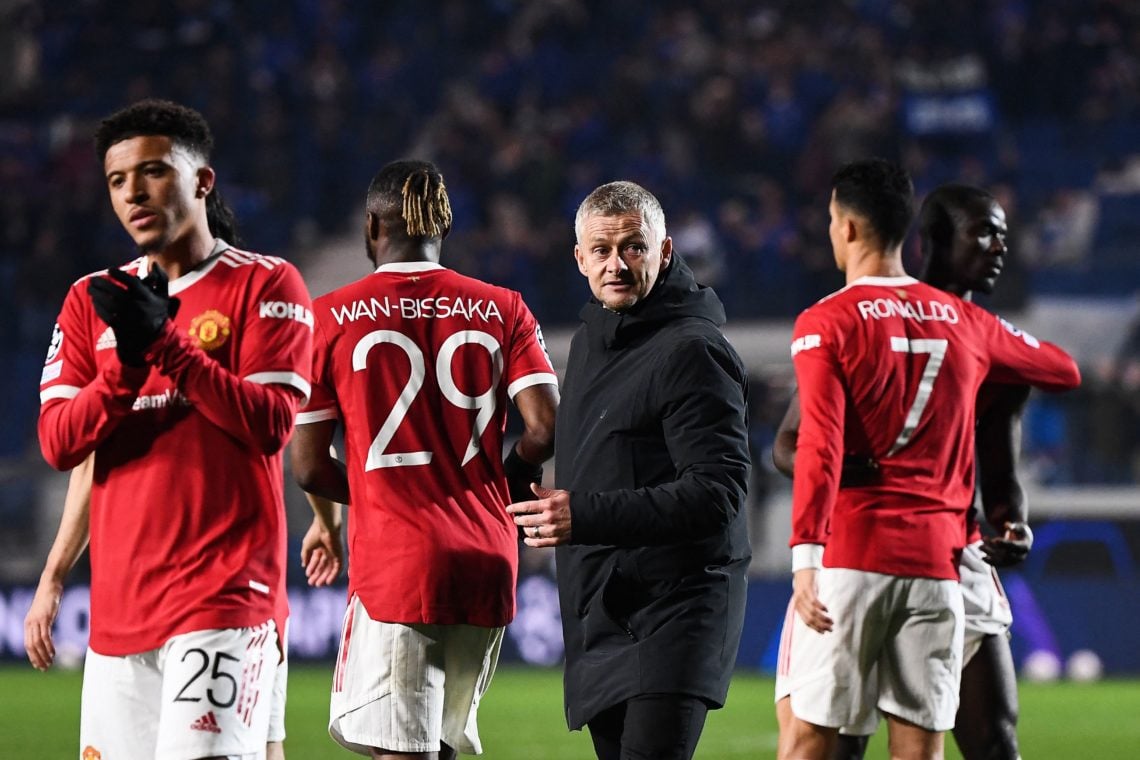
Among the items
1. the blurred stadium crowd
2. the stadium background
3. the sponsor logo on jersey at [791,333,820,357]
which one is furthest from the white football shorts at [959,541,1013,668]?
the blurred stadium crowd

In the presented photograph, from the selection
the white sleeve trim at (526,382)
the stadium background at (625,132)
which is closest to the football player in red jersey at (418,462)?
the white sleeve trim at (526,382)

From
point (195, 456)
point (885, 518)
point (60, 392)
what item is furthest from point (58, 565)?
point (885, 518)

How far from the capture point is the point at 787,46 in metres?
19.8

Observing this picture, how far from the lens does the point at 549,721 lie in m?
10.2

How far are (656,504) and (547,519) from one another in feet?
0.82

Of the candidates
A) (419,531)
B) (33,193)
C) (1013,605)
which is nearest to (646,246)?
(419,531)

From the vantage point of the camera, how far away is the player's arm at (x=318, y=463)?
430 centimetres

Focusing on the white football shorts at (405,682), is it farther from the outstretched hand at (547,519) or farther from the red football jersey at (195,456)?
the outstretched hand at (547,519)

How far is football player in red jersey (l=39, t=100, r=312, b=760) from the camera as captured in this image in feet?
11.4

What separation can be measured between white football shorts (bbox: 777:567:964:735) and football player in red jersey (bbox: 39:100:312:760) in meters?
1.68

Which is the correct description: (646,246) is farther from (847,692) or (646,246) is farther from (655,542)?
(847,692)

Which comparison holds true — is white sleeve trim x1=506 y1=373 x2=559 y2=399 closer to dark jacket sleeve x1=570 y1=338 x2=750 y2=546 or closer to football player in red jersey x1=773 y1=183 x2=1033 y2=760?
dark jacket sleeve x1=570 y1=338 x2=750 y2=546

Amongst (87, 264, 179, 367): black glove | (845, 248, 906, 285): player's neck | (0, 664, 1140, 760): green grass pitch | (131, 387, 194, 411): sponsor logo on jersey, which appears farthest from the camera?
(0, 664, 1140, 760): green grass pitch

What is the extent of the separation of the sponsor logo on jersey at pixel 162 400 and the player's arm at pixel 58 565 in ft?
0.97
